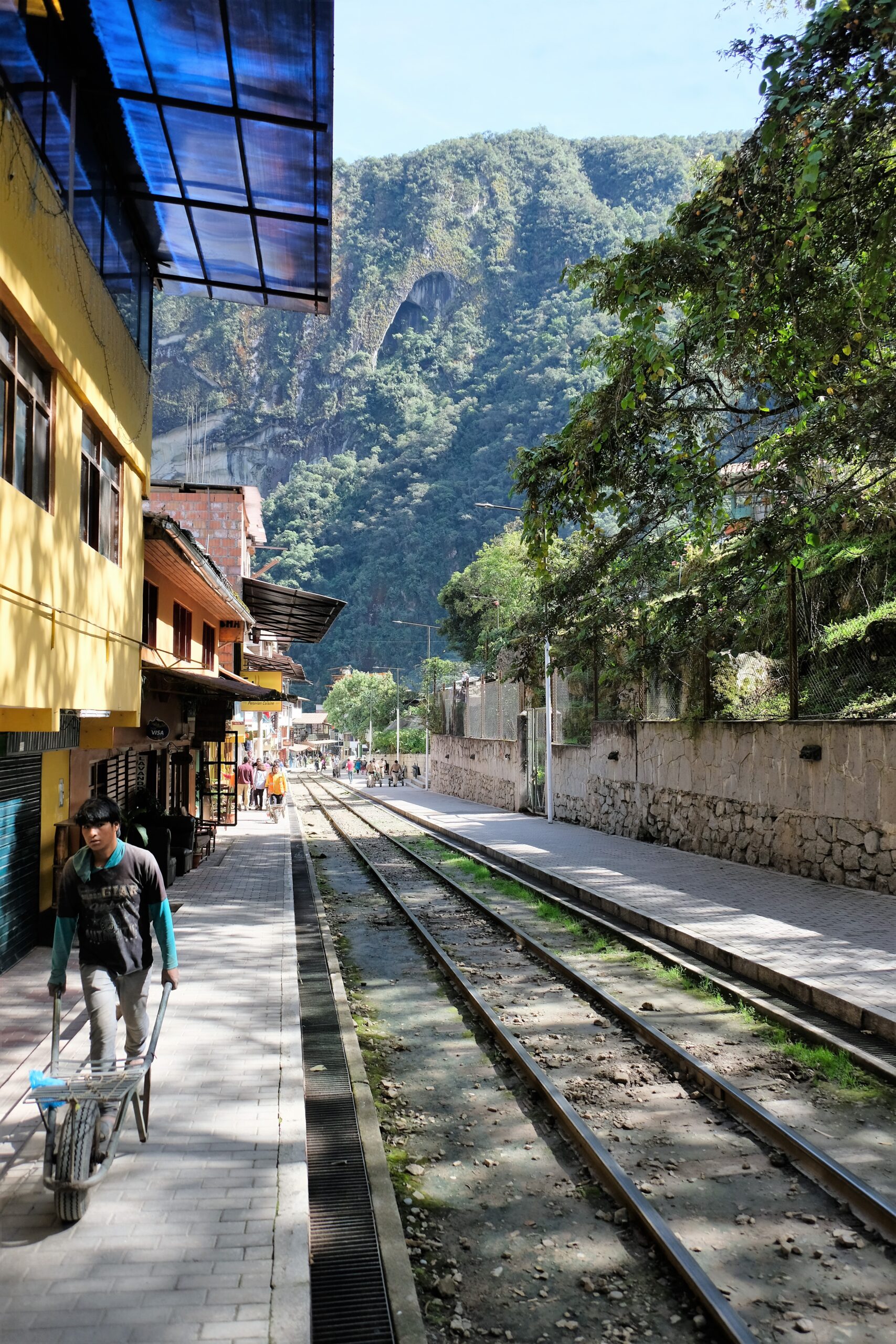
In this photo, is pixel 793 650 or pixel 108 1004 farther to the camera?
pixel 793 650

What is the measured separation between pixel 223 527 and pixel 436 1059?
74.4 ft

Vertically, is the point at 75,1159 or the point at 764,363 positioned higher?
the point at 764,363

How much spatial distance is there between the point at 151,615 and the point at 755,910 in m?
9.63

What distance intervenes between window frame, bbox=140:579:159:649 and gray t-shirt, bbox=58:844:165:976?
10323 millimetres

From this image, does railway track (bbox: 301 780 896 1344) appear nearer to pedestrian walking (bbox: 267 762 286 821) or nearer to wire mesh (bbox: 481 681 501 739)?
pedestrian walking (bbox: 267 762 286 821)

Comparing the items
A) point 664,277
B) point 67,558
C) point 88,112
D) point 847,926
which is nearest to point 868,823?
point 847,926

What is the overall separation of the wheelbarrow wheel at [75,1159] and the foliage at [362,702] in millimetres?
66268

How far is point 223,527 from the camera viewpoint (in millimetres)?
27734

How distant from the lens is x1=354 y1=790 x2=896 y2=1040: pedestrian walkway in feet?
26.3

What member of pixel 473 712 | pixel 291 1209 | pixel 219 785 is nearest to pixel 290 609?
pixel 219 785

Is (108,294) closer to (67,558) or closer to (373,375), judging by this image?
(67,558)

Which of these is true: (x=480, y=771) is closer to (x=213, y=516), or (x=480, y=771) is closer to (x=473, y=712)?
(x=473, y=712)

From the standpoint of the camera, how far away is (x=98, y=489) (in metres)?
9.01

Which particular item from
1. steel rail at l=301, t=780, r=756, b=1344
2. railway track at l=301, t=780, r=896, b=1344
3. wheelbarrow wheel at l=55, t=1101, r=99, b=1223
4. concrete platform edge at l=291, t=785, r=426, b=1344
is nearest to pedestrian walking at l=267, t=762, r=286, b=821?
railway track at l=301, t=780, r=896, b=1344
